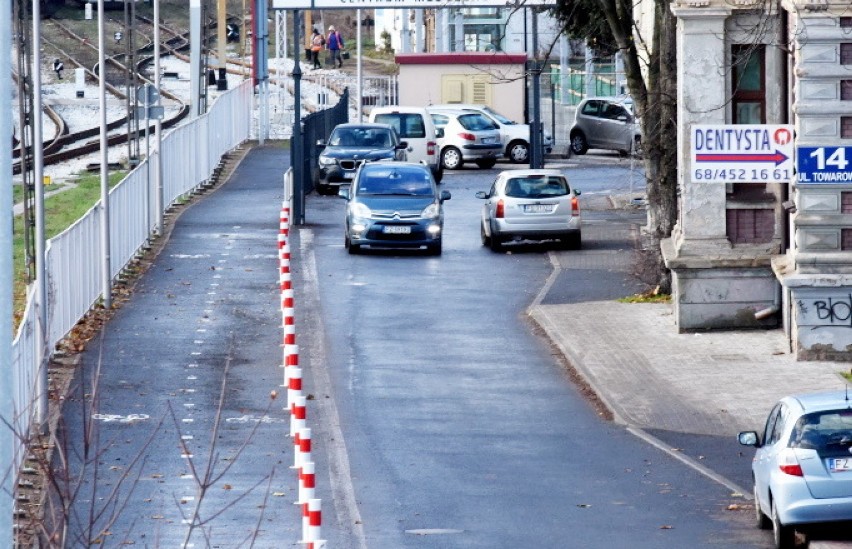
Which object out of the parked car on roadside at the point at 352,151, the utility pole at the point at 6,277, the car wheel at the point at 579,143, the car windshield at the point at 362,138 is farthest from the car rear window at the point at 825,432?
the car wheel at the point at 579,143

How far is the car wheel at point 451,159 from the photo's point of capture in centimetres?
4981

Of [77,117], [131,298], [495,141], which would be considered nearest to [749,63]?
[131,298]

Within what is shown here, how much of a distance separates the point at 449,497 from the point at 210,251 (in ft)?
58.1

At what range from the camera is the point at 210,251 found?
32812 millimetres

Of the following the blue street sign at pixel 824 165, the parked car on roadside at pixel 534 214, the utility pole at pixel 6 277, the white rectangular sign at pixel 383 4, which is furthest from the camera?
the white rectangular sign at pixel 383 4

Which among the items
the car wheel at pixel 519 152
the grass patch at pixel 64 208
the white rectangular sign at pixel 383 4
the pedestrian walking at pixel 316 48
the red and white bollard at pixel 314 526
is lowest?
the red and white bollard at pixel 314 526

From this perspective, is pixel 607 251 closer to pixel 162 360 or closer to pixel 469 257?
pixel 469 257

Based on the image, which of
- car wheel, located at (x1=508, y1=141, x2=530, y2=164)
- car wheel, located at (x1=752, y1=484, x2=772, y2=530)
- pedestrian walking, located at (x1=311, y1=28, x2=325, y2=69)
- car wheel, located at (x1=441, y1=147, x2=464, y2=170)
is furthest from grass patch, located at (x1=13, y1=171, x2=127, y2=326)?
pedestrian walking, located at (x1=311, y1=28, x2=325, y2=69)

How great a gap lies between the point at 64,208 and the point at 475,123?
12963mm

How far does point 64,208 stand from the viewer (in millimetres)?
41469

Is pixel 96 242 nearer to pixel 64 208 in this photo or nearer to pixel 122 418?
pixel 122 418

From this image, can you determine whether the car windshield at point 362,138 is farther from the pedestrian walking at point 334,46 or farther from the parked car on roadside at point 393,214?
the pedestrian walking at point 334,46

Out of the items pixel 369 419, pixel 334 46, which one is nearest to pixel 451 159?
pixel 369 419

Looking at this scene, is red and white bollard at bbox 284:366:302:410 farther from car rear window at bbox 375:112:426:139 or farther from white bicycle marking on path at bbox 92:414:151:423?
car rear window at bbox 375:112:426:139
